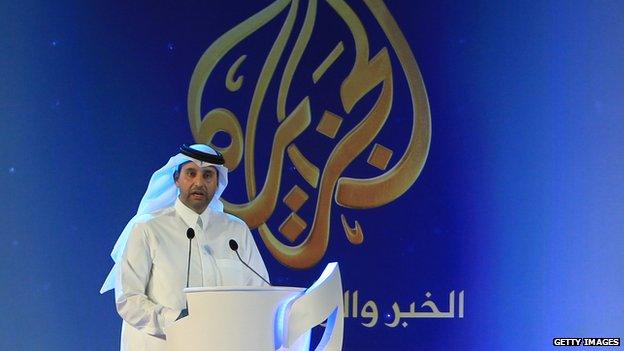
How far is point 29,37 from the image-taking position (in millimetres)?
5105

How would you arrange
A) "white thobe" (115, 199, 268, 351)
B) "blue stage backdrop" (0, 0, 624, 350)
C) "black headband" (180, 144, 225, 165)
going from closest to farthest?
"white thobe" (115, 199, 268, 351) → "black headband" (180, 144, 225, 165) → "blue stage backdrop" (0, 0, 624, 350)

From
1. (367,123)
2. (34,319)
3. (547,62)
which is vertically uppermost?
(547,62)

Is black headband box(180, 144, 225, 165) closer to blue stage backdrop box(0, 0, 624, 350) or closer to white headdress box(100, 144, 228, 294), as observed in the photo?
white headdress box(100, 144, 228, 294)

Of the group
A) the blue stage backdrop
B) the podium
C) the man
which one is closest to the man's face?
the man

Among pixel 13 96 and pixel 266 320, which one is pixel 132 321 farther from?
pixel 13 96

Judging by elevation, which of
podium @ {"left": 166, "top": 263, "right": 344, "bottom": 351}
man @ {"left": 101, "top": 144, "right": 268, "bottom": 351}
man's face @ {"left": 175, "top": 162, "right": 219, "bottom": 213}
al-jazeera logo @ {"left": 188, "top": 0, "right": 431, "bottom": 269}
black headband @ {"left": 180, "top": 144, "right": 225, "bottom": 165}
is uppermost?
al-jazeera logo @ {"left": 188, "top": 0, "right": 431, "bottom": 269}

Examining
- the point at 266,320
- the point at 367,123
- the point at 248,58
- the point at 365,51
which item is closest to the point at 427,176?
the point at 367,123

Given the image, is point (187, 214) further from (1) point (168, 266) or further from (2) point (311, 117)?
(2) point (311, 117)

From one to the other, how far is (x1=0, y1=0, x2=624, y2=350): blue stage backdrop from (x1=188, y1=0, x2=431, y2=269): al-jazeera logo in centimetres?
1

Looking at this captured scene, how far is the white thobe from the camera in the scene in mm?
3617

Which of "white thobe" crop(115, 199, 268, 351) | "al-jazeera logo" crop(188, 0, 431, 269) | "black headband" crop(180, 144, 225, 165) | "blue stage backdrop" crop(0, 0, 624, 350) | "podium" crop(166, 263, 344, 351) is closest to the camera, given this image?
"podium" crop(166, 263, 344, 351)

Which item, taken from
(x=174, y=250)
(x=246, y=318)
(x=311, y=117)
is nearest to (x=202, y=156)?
(x=174, y=250)

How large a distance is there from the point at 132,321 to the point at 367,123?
6.50 feet

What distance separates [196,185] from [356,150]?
140 cm
